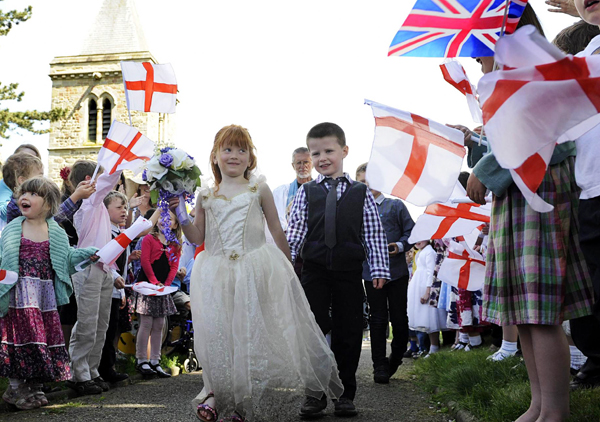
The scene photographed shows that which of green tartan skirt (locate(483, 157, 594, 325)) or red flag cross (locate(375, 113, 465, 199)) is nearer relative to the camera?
green tartan skirt (locate(483, 157, 594, 325))

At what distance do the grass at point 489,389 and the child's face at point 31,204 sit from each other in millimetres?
3553

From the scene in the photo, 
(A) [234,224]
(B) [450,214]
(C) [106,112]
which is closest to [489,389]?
(B) [450,214]

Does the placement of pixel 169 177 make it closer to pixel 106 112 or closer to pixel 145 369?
pixel 145 369

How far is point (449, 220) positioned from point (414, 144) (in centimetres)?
194

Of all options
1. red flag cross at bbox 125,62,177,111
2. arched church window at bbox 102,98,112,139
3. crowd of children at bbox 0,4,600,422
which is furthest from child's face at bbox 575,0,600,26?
arched church window at bbox 102,98,112,139

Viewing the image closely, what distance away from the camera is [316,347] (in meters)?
4.31

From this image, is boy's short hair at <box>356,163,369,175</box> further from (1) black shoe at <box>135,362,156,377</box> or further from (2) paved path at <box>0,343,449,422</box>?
(1) black shoe at <box>135,362,156,377</box>

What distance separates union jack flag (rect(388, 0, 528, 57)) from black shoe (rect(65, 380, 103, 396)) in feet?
13.0

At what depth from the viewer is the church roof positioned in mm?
52906

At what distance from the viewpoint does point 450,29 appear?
3.79m

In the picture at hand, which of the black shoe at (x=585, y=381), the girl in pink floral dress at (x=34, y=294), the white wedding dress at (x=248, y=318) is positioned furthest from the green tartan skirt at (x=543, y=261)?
the girl in pink floral dress at (x=34, y=294)

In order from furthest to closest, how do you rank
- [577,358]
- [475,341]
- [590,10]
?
[475,341] → [577,358] → [590,10]

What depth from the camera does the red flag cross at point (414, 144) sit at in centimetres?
391

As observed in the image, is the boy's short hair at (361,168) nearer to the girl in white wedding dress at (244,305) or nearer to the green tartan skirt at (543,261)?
the girl in white wedding dress at (244,305)
